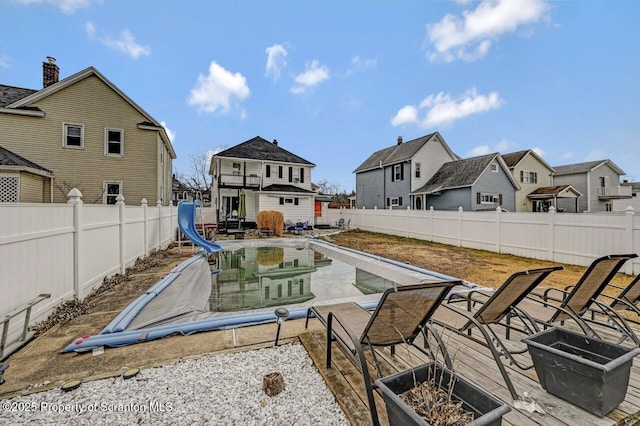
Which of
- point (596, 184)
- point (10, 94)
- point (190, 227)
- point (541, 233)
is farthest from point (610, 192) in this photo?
point (10, 94)

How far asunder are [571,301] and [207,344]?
3937mm

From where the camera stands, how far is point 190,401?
2105 mm

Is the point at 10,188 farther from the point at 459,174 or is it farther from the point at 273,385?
the point at 459,174

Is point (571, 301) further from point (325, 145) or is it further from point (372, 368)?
point (325, 145)

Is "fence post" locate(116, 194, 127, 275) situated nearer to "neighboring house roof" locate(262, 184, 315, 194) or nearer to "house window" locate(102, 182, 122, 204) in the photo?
"house window" locate(102, 182, 122, 204)

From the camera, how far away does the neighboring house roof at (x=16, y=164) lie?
9859mm

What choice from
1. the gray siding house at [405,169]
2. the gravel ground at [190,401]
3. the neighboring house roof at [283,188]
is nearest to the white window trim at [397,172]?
the gray siding house at [405,169]

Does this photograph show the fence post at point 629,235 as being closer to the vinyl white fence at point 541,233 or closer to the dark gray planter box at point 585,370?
the vinyl white fence at point 541,233

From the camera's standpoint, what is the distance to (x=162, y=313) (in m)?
3.99

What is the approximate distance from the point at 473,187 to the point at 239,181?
1692cm

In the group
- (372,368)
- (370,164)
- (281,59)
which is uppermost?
(281,59)

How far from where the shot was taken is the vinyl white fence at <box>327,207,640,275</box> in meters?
6.94

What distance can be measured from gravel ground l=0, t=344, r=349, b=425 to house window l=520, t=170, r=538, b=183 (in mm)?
27799

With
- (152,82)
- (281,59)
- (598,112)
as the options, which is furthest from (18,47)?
(598,112)
